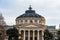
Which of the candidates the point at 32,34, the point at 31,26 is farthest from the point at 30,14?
the point at 31,26

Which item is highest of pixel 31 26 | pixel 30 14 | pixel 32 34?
pixel 30 14

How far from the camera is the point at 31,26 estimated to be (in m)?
160

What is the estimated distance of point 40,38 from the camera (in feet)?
533

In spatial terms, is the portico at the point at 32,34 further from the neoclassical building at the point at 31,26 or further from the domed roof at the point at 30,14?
the domed roof at the point at 30,14

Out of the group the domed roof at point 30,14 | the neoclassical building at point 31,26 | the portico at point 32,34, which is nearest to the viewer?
the neoclassical building at point 31,26

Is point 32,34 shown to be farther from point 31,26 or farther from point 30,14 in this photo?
point 30,14

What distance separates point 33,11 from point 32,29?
53.5 ft

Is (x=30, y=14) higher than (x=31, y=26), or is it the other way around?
(x=30, y=14)

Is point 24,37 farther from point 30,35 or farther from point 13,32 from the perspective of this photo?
point 13,32

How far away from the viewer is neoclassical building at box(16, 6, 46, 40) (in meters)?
160

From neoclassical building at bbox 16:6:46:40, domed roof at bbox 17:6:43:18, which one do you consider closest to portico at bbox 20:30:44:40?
neoclassical building at bbox 16:6:46:40

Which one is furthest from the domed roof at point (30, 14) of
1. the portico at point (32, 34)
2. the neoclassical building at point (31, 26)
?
the portico at point (32, 34)

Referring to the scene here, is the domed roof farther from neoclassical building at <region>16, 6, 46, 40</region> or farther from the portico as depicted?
the portico

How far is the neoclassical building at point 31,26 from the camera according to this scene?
6294 inches
